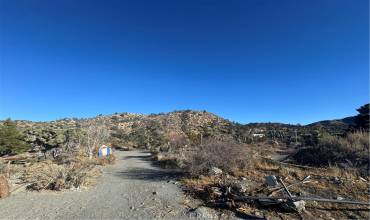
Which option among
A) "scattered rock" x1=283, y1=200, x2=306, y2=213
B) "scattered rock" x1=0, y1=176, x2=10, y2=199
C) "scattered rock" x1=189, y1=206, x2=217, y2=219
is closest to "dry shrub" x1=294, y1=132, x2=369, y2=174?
"scattered rock" x1=283, y1=200, x2=306, y2=213

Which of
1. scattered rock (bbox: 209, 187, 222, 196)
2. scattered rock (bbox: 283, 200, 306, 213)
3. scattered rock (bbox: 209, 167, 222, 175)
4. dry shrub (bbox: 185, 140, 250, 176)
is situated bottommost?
scattered rock (bbox: 283, 200, 306, 213)

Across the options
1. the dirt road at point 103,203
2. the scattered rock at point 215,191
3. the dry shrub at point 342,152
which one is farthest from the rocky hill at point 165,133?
the dirt road at point 103,203

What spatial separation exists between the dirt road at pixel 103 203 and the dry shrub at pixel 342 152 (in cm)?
932

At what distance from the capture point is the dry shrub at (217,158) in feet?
40.6

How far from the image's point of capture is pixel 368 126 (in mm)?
23953

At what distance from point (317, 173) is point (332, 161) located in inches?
147

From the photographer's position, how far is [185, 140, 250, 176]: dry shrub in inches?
487

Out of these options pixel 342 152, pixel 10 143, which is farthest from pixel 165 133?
pixel 342 152

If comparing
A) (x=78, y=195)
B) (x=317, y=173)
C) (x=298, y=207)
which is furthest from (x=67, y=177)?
(x=317, y=173)

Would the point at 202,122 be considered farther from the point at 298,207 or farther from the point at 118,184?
the point at 298,207

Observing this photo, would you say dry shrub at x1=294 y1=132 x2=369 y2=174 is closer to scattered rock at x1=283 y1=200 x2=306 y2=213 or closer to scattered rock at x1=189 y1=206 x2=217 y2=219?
scattered rock at x1=283 y1=200 x2=306 y2=213

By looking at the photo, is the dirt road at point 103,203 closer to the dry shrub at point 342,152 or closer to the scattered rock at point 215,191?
the scattered rock at point 215,191

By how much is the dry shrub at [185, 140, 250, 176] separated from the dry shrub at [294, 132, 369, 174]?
513cm

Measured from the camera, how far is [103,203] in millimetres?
8758
